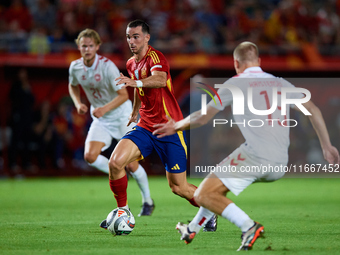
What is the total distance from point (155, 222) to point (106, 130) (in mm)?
1922

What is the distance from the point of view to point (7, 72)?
1709 cm

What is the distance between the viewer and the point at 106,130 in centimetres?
921

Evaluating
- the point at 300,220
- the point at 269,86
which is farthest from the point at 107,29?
the point at 269,86

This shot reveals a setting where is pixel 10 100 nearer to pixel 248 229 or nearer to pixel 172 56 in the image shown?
pixel 172 56

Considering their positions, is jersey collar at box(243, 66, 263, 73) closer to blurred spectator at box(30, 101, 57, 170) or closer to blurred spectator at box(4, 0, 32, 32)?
blurred spectator at box(30, 101, 57, 170)

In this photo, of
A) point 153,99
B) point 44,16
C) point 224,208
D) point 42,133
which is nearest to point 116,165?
point 153,99

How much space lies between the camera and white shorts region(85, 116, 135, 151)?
909 cm

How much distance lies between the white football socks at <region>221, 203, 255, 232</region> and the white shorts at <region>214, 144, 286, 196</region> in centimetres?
16

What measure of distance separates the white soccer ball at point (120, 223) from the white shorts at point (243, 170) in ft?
5.49

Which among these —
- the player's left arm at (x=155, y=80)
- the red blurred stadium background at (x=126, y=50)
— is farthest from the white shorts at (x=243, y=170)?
the red blurred stadium background at (x=126, y=50)

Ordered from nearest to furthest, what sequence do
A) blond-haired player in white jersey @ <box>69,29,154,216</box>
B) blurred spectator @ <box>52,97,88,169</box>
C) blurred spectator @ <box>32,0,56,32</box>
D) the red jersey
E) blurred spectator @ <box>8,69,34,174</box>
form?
the red jersey, blond-haired player in white jersey @ <box>69,29,154,216</box>, blurred spectator @ <box>8,69,34,174</box>, blurred spectator @ <box>52,97,88,169</box>, blurred spectator @ <box>32,0,56,32</box>

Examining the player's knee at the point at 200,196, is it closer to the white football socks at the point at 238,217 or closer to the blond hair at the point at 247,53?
the white football socks at the point at 238,217

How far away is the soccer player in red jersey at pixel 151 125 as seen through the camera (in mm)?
6965

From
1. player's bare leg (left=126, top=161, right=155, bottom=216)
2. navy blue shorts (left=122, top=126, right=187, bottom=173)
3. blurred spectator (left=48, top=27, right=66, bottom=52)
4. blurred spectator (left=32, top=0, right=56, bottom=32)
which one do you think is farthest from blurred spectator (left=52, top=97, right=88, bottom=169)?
navy blue shorts (left=122, top=126, right=187, bottom=173)
